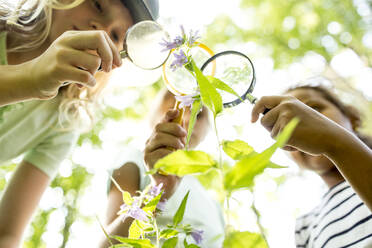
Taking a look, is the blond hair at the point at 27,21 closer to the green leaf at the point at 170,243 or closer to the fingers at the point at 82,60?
the fingers at the point at 82,60

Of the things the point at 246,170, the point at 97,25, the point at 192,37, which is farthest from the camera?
the point at 97,25

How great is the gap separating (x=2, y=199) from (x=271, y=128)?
1.36m

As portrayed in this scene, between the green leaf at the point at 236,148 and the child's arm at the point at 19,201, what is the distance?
4.15 feet

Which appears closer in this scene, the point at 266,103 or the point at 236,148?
the point at 236,148

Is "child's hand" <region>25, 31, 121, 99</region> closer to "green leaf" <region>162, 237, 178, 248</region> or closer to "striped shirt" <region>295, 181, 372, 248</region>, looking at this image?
"green leaf" <region>162, 237, 178, 248</region>

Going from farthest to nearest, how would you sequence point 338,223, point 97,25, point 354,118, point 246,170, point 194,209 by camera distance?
point 354,118
point 194,209
point 97,25
point 338,223
point 246,170

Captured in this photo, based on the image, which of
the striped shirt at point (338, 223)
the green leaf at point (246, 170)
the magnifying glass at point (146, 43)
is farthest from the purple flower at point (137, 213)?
the striped shirt at point (338, 223)

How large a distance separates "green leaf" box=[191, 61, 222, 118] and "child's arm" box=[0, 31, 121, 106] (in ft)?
1.05

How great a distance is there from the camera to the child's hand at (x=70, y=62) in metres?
0.68

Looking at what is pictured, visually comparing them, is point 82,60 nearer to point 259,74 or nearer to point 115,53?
point 115,53

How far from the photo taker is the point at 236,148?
17.9 inches

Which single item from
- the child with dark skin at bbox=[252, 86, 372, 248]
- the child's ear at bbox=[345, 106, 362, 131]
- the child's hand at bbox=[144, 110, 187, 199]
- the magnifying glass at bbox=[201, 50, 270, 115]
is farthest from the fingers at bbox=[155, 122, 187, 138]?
the child's ear at bbox=[345, 106, 362, 131]

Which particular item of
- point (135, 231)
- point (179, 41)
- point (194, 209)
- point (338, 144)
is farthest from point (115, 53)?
point (194, 209)

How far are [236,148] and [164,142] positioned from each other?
1.55 feet
